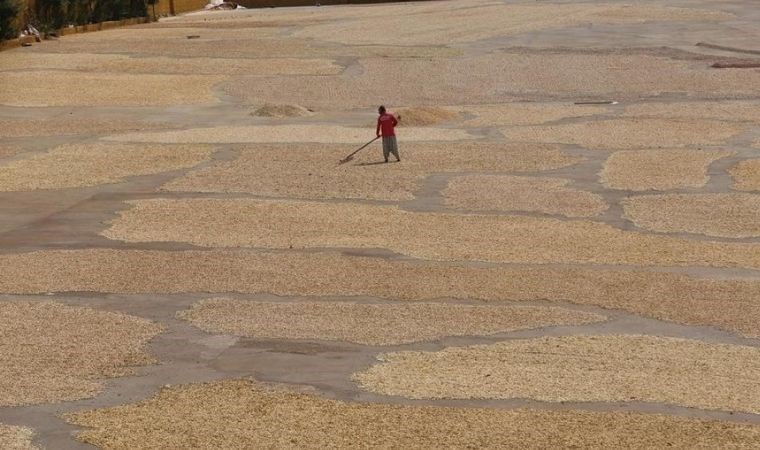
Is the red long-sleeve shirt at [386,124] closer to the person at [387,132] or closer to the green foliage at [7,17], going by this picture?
the person at [387,132]

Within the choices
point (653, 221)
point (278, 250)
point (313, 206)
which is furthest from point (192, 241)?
point (653, 221)

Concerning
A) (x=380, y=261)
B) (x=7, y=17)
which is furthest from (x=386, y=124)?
(x=7, y=17)

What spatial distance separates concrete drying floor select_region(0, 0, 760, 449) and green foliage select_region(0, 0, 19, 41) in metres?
8.84

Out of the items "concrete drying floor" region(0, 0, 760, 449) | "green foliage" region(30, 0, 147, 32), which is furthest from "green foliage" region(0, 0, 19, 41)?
"concrete drying floor" region(0, 0, 760, 449)

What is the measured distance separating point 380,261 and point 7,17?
3241 centimetres

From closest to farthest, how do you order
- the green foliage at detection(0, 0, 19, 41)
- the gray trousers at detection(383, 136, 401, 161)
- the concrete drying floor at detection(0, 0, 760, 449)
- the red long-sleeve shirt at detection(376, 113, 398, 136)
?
the concrete drying floor at detection(0, 0, 760, 449) → the red long-sleeve shirt at detection(376, 113, 398, 136) → the gray trousers at detection(383, 136, 401, 161) → the green foliage at detection(0, 0, 19, 41)

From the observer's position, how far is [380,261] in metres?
18.3

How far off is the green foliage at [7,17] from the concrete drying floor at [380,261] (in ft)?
29.0

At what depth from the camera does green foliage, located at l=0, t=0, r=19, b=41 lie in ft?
153

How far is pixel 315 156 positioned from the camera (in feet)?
86.3

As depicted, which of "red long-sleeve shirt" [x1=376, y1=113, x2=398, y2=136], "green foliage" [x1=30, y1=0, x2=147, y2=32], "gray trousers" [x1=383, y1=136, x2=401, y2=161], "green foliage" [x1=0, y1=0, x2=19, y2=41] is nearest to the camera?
"red long-sleeve shirt" [x1=376, y1=113, x2=398, y2=136]

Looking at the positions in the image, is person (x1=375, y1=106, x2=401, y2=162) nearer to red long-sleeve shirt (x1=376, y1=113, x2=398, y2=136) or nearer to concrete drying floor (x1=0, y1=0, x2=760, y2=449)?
red long-sleeve shirt (x1=376, y1=113, x2=398, y2=136)

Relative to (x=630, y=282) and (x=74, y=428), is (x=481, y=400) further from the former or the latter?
(x=630, y=282)

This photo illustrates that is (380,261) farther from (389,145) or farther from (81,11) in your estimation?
(81,11)
